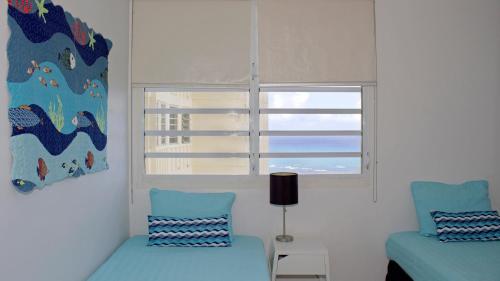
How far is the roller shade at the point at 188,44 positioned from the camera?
3.03 m

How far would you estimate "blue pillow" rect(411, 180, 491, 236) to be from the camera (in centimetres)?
291

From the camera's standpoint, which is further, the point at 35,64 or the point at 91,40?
the point at 91,40

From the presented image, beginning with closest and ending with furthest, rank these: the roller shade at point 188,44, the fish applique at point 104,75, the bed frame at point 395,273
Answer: the fish applique at point 104,75, the bed frame at point 395,273, the roller shade at point 188,44

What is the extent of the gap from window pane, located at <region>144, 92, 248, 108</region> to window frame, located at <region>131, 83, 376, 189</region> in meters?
0.05

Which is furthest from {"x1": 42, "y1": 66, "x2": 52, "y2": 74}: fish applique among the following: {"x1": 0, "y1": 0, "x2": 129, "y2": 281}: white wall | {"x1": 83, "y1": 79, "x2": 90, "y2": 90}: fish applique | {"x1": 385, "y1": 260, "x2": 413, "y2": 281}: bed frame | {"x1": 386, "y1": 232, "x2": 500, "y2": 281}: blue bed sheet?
{"x1": 385, "y1": 260, "x2": 413, "y2": 281}: bed frame

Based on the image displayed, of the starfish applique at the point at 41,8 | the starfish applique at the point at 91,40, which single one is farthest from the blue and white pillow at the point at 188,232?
the starfish applique at the point at 41,8

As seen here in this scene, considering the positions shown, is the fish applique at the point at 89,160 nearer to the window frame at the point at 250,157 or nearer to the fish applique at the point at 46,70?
the fish applique at the point at 46,70

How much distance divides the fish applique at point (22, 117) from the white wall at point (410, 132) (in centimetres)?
156

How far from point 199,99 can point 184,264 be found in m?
1.41

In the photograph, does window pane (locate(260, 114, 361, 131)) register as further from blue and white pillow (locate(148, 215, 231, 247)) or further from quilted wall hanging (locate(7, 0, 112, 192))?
quilted wall hanging (locate(7, 0, 112, 192))

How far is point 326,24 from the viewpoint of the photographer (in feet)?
10.1

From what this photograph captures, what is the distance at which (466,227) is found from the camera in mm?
2725

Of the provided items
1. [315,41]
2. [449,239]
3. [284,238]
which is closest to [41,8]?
[315,41]

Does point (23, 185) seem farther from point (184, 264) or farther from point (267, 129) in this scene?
point (267, 129)
